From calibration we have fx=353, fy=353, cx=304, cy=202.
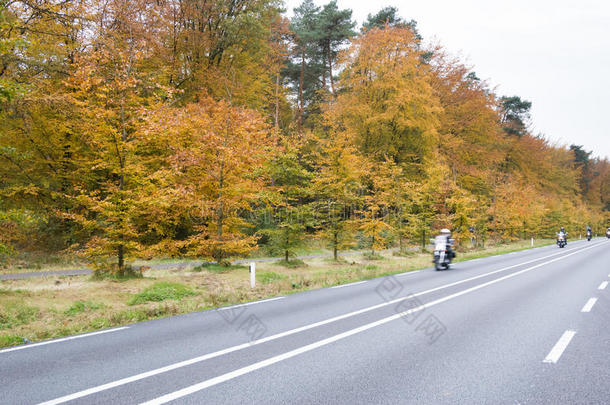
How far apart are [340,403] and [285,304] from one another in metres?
5.65

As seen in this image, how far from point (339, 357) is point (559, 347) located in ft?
10.6

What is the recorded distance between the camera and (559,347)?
5.13 meters

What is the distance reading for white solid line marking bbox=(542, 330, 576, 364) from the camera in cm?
466

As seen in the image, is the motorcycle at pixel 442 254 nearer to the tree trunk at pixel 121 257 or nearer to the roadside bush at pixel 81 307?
the tree trunk at pixel 121 257

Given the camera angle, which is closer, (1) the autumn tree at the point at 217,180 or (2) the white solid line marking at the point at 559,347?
(2) the white solid line marking at the point at 559,347

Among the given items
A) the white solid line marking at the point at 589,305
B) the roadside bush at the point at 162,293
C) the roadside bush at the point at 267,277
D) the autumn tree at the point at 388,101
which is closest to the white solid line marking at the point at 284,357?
the white solid line marking at the point at 589,305

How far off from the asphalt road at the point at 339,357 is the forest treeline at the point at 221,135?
5612 millimetres

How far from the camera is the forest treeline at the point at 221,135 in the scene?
12367mm

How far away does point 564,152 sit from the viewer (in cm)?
7588

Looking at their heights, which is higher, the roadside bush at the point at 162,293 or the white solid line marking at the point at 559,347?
the white solid line marking at the point at 559,347

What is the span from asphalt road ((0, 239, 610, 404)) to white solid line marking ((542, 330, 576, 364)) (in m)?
0.02

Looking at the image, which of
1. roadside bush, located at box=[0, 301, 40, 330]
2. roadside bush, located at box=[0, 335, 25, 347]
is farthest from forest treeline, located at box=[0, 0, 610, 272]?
roadside bush, located at box=[0, 335, 25, 347]

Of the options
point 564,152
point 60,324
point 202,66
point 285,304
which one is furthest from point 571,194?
point 60,324

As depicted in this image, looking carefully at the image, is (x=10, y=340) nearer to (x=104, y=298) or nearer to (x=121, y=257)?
(x=104, y=298)
